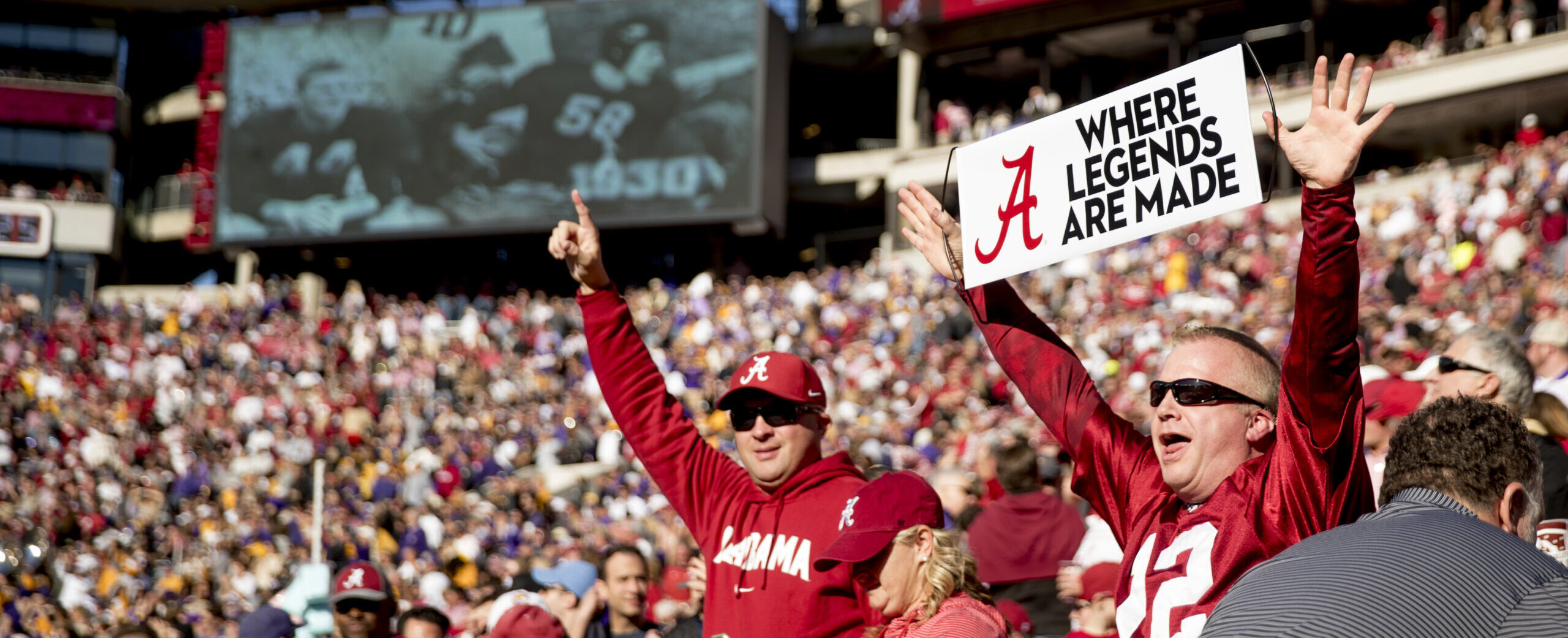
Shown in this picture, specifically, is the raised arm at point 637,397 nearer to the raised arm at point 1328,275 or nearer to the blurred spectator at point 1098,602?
the blurred spectator at point 1098,602

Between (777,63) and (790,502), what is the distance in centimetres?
2367

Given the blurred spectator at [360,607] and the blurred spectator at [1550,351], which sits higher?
the blurred spectator at [1550,351]

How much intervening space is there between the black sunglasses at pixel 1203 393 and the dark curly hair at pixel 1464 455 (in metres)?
0.47

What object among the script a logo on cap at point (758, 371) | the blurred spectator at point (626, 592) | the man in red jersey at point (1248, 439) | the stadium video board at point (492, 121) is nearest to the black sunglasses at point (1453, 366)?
the man in red jersey at point (1248, 439)

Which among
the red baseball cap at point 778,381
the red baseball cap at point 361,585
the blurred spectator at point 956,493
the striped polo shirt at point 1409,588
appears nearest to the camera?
the striped polo shirt at point 1409,588

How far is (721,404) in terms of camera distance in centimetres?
367

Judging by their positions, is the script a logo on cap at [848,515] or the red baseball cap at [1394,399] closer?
the script a logo on cap at [848,515]

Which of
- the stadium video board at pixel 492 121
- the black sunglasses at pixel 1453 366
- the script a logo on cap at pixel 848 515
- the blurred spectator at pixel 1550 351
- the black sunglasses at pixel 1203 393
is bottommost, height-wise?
the script a logo on cap at pixel 848 515

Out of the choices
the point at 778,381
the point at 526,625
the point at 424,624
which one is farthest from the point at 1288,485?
the point at 424,624

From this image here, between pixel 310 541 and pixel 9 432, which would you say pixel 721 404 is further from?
pixel 9 432

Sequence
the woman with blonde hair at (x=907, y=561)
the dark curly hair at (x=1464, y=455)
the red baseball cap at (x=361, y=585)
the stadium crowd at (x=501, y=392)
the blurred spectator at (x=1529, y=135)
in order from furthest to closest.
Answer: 1. the blurred spectator at (x=1529, y=135)
2. the stadium crowd at (x=501, y=392)
3. the red baseball cap at (x=361, y=585)
4. the woman with blonde hair at (x=907, y=561)
5. the dark curly hair at (x=1464, y=455)

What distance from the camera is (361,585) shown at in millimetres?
5207

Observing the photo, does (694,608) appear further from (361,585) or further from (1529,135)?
(1529,135)

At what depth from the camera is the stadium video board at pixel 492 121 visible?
25.8m
